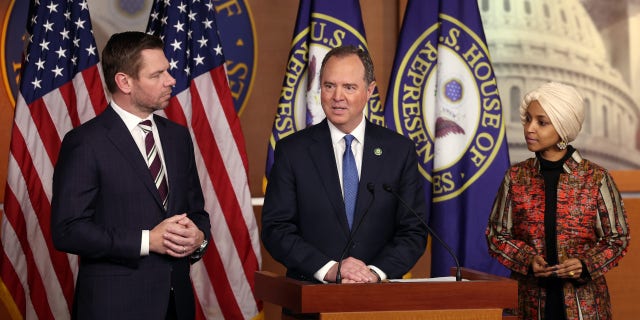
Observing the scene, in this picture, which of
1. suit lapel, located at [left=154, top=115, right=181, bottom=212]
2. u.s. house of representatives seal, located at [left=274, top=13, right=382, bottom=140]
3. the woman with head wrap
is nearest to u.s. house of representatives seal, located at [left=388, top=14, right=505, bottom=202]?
u.s. house of representatives seal, located at [left=274, top=13, right=382, bottom=140]

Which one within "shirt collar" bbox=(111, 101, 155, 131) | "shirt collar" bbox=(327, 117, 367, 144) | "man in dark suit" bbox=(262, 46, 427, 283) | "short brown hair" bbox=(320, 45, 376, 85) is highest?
"short brown hair" bbox=(320, 45, 376, 85)

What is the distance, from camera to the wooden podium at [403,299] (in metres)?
2.43

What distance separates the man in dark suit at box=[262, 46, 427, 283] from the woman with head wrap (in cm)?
58

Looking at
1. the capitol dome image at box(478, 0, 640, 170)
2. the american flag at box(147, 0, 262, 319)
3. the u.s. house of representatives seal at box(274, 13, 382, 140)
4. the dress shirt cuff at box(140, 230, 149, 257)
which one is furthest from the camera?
the capitol dome image at box(478, 0, 640, 170)

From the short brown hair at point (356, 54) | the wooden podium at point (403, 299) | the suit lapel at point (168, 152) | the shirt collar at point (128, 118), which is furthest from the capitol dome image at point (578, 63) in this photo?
the wooden podium at point (403, 299)

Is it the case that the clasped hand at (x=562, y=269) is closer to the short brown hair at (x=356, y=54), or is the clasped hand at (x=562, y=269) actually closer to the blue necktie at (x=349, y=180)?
the blue necktie at (x=349, y=180)

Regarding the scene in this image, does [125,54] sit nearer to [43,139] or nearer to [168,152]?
[168,152]

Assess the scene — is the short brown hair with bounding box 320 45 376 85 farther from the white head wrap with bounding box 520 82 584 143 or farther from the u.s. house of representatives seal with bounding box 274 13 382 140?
the u.s. house of representatives seal with bounding box 274 13 382 140

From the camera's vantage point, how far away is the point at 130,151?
122 inches

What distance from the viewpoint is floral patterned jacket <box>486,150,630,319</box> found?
343 centimetres

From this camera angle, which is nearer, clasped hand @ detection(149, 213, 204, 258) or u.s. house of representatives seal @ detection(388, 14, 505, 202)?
clasped hand @ detection(149, 213, 204, 258)

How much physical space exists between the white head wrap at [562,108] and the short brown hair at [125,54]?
1.56 m

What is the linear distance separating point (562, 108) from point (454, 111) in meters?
1.42

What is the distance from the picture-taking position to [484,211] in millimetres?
4855
